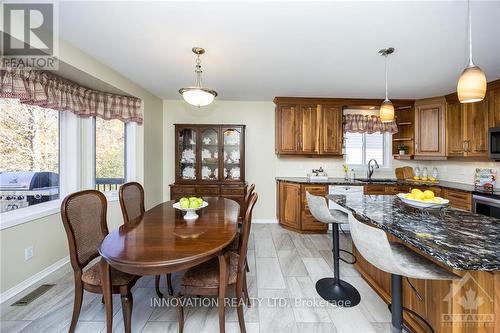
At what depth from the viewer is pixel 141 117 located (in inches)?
136

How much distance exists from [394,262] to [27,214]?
3129 millimetres

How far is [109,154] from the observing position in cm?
331

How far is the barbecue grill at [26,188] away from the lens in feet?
6.93

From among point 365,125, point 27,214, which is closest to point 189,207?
point 27,214

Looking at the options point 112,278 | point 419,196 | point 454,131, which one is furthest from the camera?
point 454,131

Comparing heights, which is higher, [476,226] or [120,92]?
[120,92]

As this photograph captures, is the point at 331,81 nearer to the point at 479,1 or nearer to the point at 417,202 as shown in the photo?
the point at 479,1

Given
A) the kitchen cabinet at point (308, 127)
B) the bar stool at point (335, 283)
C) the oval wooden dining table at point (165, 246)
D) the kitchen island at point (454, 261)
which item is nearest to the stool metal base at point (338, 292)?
the bar stool at point (335, 283)

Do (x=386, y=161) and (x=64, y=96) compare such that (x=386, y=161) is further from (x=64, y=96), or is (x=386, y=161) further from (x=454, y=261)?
(x=64, y=96)

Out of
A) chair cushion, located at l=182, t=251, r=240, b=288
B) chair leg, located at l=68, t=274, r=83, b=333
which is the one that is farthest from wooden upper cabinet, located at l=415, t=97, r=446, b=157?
chair leg, located at l=68, t=274, r=83, b=333

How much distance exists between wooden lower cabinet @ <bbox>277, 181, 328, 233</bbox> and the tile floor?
1.25m

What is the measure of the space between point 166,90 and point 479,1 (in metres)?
3.67

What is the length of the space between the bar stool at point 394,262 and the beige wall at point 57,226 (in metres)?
2.90

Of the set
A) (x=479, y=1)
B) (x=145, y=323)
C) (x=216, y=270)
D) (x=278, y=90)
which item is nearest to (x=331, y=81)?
(x=278, y=90)
